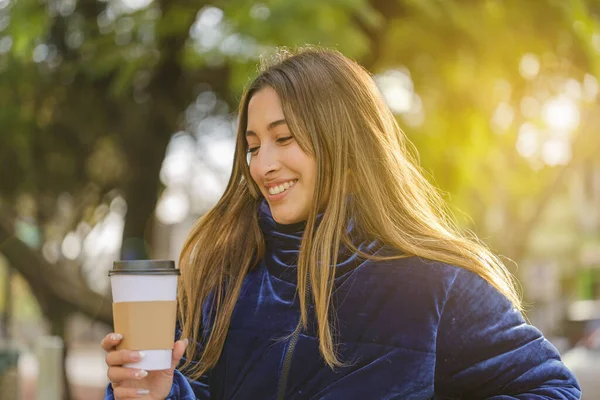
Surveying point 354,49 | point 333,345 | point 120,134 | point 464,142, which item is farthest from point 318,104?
point 120,134

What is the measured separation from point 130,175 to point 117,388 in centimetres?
746

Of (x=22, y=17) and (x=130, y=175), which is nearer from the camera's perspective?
(x=22, y=17)

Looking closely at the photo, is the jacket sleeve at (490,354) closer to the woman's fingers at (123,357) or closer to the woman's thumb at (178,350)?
the woman's thumb at (178,350)

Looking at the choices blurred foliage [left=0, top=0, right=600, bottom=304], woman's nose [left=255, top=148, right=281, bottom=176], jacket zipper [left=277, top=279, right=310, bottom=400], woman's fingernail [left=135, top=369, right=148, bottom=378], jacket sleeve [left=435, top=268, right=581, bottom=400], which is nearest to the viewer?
woman's fingernail [left=135, top=369, right=148, bottom=378]

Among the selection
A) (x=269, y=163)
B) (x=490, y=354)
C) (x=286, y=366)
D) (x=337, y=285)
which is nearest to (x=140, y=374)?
(x=286, y=366)

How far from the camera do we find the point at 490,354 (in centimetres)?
218

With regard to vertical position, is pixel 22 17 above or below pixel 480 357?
above

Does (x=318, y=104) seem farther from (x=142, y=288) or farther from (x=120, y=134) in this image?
(x=120, y=134)

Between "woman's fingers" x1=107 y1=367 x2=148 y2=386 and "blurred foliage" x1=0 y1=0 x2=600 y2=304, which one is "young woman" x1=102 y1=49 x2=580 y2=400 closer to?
"woman's fingers" x1=107 y1=367 x2=148 y2=386

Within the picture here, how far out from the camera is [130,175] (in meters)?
9.29

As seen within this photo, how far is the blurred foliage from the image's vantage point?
17.6ft

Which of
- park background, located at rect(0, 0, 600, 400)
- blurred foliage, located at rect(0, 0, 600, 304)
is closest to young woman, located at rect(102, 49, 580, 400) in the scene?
park background, located at rect(0, 0, 600, 400)

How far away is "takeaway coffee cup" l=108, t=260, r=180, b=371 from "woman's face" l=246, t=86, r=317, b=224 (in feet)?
1.91

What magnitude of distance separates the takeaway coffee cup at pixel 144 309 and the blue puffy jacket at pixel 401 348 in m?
0.27
